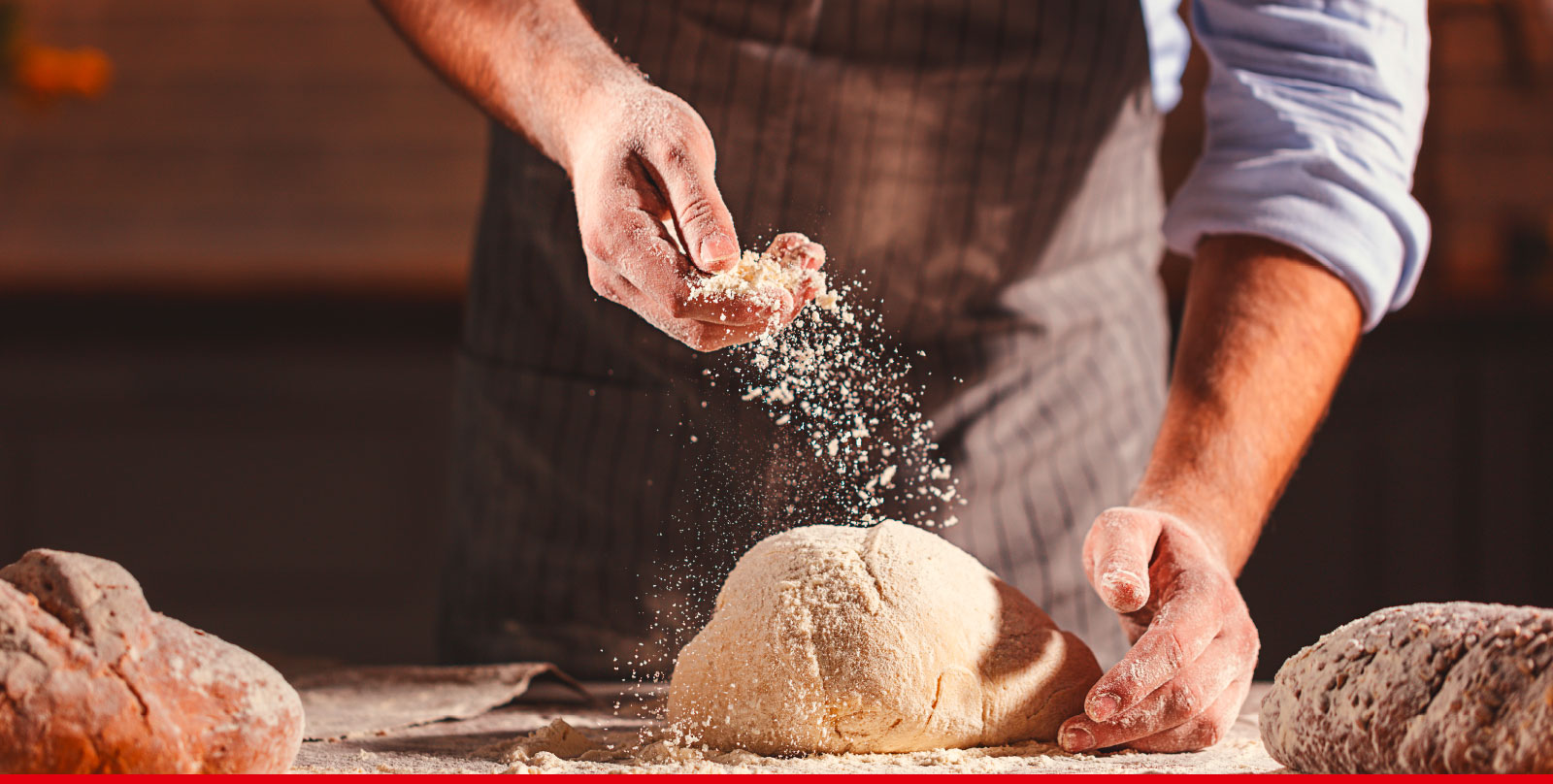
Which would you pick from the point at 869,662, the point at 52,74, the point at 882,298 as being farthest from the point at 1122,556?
the point at 52,74

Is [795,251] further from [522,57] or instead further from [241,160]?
[241,160]

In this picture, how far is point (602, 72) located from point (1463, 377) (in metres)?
2.64

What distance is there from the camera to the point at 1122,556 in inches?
39.7

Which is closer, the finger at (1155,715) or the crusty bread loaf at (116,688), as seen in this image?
the crusty bread loaf at (116,688)

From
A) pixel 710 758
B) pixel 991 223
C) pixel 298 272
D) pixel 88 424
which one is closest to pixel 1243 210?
pixel 991 223

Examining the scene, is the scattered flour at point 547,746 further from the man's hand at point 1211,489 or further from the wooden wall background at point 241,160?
the wooden wall background at point 241,160

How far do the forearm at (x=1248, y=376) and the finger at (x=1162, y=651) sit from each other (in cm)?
23

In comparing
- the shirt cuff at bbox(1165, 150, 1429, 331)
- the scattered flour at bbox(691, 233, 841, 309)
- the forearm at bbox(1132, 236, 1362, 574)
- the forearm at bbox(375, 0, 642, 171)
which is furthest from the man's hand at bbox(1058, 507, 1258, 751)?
the forearm at bbox(375, 0, 642, 171)

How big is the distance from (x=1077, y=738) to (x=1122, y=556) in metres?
0.14

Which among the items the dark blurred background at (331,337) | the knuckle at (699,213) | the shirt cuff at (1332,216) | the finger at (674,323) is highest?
the shirt cuff at (1332,216)

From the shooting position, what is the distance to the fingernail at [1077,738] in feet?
3.21

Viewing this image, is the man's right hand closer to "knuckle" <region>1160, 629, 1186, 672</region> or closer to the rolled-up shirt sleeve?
"knuckle" <region>1160, 629, 1186, 672</region>

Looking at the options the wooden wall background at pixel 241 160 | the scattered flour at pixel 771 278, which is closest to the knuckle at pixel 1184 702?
the scattered flour at pixel 771 278

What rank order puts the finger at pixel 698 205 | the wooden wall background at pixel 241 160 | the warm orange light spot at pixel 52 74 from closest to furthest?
the finger at pixel 698 205, the warm orange light spot at pixel 52 74, the wooden wall background at pixel 241 160
